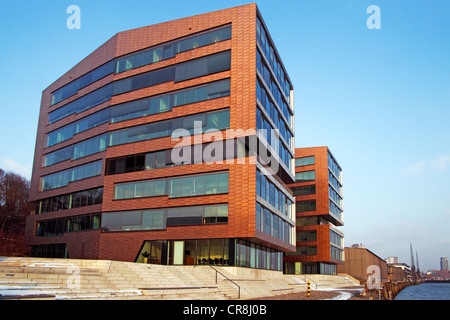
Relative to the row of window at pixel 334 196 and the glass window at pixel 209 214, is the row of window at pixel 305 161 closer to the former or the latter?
the row of window at pixel 334 196

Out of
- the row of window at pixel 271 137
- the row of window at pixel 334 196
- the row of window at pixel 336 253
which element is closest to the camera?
the row of window at pixel 271 137

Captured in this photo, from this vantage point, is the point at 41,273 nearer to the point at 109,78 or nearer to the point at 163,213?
the point at 163,213

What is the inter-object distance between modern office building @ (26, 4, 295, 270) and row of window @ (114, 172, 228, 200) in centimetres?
12

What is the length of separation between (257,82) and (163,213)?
17.3m

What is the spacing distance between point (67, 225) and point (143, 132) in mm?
17841

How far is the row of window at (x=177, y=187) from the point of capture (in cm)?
4183

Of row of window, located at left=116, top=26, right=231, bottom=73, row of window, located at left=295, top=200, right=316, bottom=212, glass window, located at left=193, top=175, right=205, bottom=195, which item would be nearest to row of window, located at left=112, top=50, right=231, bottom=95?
row of window, located at left=116, top=26, right=231, bottom=73

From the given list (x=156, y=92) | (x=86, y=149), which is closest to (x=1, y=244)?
(x=86, y=149)

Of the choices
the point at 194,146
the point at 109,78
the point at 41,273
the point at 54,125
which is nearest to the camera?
the point at 41,273

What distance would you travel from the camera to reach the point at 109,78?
53.7 meters

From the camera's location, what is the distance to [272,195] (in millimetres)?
Result: 48500

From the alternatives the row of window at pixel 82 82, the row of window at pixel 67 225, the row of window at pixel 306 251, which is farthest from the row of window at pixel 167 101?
the row of window at pixel 306 251

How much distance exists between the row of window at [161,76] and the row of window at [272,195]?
12.7 metres

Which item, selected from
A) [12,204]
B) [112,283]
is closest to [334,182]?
[12,204]
